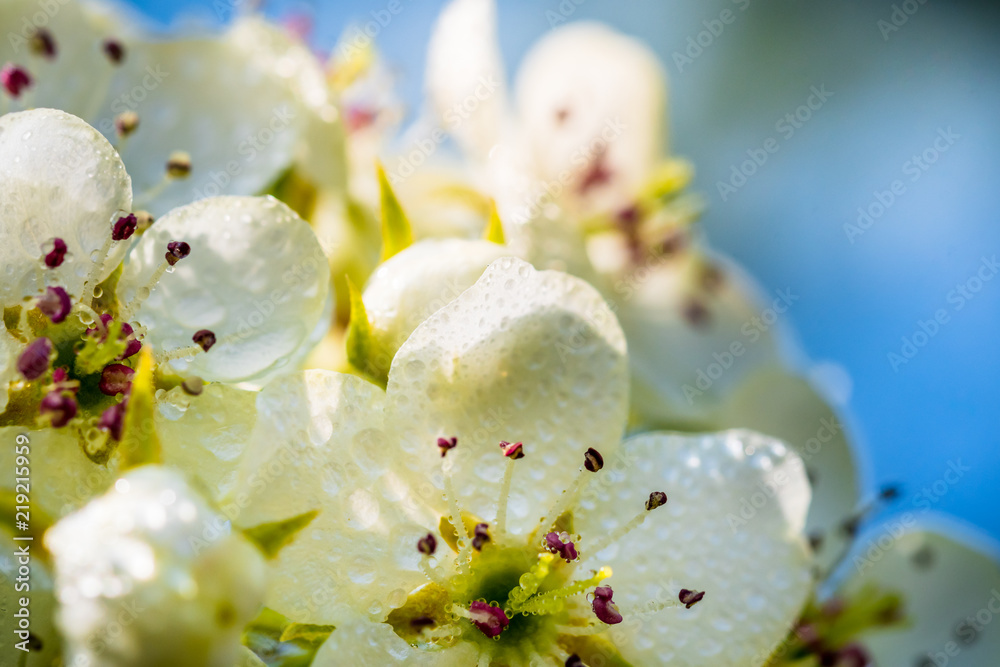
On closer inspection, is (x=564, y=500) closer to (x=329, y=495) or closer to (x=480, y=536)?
(x=480, y=536)

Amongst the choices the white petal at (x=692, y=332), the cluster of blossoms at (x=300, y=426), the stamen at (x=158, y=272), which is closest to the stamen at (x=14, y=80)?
the cluster of blossoms at (x=300, y=426)

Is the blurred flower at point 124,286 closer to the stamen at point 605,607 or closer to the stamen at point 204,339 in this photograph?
the stamen at point 204,339

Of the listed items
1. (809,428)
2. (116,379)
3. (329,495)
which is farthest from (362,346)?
Answer: (809,428)

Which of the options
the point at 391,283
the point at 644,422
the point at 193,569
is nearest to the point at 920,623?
the point at 644,422

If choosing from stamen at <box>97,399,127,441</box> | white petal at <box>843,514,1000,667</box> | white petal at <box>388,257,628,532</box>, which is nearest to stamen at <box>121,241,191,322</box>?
stamen at <box>97,399,127,441</box>

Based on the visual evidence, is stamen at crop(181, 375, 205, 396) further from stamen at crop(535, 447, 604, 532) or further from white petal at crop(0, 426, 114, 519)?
stamen at crop(535, 447, 604, 532)

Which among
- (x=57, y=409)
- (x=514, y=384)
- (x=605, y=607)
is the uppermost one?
(x=514, y=384)
